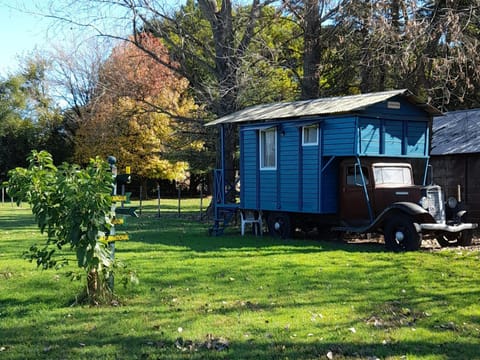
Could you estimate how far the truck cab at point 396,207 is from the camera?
13461mm

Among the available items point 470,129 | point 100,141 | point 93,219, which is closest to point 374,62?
point 470,129

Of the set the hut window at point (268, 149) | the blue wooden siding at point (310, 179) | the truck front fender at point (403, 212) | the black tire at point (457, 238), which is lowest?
the black tire at point (457, 238)

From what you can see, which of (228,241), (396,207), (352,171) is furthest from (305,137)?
(396,207)

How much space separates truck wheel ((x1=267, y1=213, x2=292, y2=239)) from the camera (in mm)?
16734

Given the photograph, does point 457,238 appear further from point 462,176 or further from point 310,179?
point 462,176

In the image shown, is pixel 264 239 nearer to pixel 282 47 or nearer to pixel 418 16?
pixel 418 16

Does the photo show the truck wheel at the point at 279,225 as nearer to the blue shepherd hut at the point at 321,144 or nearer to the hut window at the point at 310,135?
the blue shepherd hut at the point at 321,144

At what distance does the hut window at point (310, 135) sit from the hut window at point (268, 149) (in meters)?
1.13

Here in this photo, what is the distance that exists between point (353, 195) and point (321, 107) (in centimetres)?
254

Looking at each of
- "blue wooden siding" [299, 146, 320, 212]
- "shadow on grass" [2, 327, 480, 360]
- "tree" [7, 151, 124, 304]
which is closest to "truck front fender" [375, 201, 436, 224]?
"blue wooden siding" [299, 146, 320, 212]

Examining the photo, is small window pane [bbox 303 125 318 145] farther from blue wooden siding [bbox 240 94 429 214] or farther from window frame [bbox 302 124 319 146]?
blue wooden siding [bbox 240 94 429 214]

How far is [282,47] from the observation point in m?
24.8

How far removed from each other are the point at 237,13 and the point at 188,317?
19060mm

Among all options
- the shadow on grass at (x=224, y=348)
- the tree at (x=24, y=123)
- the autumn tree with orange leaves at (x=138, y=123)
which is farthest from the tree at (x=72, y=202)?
the tree at (x=24, y=123)
